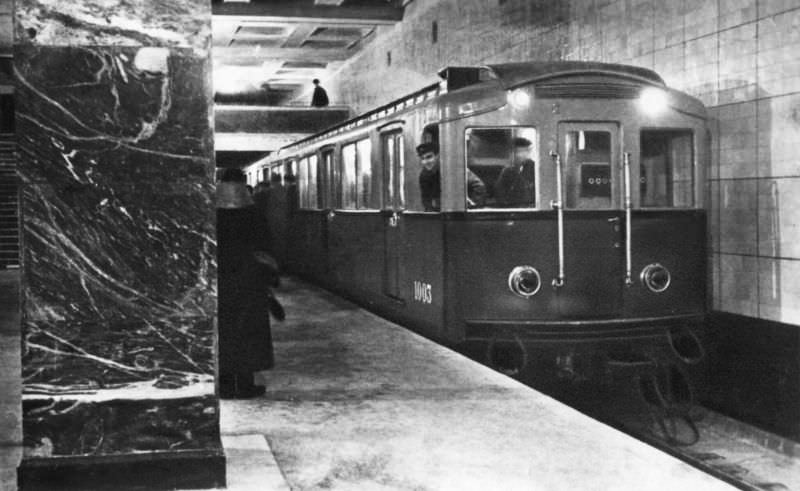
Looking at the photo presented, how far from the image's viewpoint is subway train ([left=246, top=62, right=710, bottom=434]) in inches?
317

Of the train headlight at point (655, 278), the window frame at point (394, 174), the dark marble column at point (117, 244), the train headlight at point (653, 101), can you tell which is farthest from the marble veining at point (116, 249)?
the window frame at point (394, 174)

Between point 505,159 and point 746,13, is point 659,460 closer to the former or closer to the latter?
point 505,159

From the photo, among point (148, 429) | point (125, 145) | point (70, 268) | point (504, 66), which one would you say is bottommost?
point (148, 429)

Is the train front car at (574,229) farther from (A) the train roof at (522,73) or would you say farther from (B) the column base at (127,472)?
(B) the column base at (127,472)

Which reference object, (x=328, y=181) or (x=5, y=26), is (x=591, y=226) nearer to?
(x=328, y=181)

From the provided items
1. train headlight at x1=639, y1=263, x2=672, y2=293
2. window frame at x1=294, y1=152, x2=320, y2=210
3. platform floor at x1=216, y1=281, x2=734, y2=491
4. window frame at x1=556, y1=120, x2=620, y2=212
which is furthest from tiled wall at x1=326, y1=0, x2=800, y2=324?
window frame at x1=294, y1=152, x2=320, y2=210

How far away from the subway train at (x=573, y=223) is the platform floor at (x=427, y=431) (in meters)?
0.60

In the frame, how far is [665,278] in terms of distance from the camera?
8219 mm

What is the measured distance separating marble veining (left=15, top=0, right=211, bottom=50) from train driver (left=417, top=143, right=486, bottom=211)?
3.98 m

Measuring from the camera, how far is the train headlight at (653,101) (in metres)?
8.34

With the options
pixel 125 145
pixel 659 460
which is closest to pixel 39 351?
pixel 125 145

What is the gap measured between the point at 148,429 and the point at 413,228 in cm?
517

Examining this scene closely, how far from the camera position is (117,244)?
4.53 meters

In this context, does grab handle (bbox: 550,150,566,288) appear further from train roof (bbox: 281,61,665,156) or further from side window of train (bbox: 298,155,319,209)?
side window of train (bbox: 298,155,319,209)
